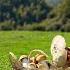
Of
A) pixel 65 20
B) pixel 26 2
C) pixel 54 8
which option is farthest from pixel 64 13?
pixel 26 2

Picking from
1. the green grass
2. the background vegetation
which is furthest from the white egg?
the background vegetation

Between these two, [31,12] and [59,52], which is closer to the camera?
[59,52]

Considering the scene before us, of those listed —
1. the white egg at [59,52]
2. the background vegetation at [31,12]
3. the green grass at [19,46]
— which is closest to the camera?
the white egg at [59,52]

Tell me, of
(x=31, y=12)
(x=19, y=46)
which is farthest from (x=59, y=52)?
(x=31, y=12)

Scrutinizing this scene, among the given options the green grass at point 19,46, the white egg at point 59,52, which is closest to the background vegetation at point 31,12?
the green grass at point 19,46

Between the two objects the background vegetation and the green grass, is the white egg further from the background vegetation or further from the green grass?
the background vegetation

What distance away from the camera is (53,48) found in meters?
5.36

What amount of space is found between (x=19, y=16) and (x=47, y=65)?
111ft

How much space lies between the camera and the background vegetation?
112ft

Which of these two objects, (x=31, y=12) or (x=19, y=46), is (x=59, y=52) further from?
(x=31, y=12)

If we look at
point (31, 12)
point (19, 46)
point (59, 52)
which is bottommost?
point (31, 12)

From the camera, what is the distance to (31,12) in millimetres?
39500

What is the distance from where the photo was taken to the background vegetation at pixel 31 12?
34188mm

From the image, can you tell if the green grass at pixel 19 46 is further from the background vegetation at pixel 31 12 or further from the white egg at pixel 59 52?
the background vegetation at pixel 31 12
